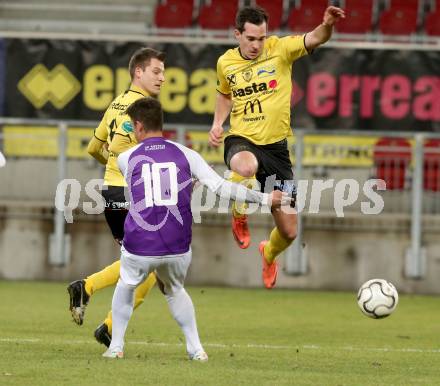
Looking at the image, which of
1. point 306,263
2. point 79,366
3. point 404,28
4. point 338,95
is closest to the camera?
point 79,366

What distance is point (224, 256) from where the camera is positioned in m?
16.0

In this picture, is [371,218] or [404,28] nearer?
[371,218]

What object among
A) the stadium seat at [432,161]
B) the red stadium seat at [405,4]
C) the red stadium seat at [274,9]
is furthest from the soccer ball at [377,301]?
the red stadium seat at [405,4]

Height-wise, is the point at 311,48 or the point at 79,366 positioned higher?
the point at 311,48

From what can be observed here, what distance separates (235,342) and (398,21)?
12.4m

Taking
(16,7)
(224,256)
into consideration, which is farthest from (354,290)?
(16,7)

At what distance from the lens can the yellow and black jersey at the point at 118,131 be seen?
925cm

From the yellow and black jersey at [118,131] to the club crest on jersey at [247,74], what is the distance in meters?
1.31

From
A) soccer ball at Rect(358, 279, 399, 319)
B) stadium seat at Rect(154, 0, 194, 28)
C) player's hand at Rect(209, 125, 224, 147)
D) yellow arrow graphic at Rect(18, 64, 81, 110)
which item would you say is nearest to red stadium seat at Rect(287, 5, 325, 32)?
stadium seat at Rect(154, 0, 194, 28)

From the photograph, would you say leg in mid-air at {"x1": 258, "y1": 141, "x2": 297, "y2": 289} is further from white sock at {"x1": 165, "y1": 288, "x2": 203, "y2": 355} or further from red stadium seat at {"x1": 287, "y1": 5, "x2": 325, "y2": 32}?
red stadium seat at {"x1": 287, "y1": 5, "x2": 325, "y2": 32}

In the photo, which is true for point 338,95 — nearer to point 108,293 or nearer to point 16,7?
point 108,293

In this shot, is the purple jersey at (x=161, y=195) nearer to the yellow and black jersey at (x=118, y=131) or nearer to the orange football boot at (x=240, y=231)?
the yellow and black jersey at (x=118, y=131)

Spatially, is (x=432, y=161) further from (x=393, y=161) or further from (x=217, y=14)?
(x=217, y=14)

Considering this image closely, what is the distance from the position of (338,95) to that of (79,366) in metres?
9.65
